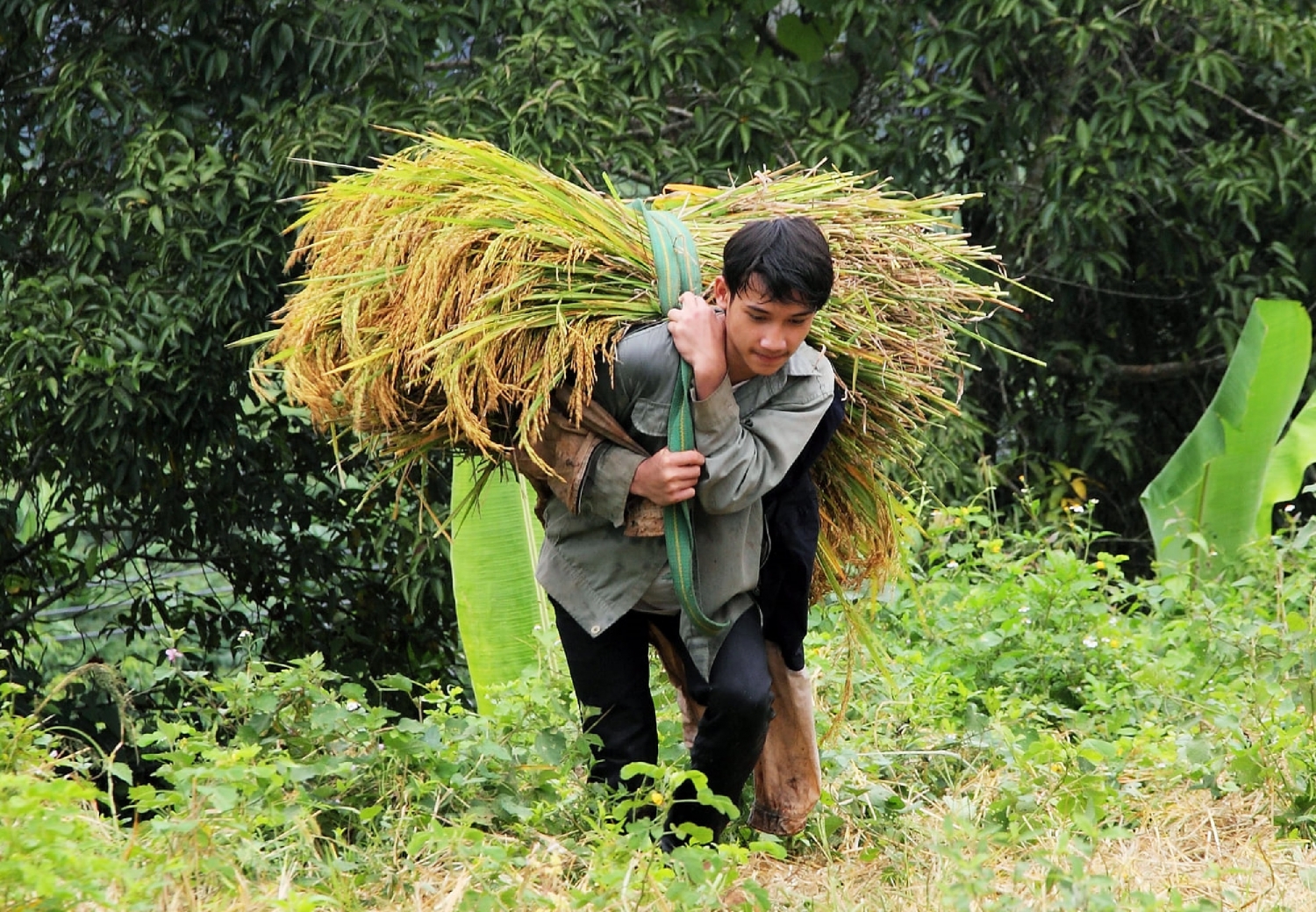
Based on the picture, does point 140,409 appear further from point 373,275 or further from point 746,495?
point 746,495

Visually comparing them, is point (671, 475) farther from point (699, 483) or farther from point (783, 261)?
point (783, 261)

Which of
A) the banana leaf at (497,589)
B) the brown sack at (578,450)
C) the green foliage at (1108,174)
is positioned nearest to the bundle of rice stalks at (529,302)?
the brown sack at (578,450)

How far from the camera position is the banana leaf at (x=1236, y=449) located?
5195mm

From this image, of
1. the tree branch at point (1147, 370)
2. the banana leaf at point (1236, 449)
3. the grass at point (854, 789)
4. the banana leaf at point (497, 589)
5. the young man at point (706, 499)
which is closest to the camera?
the grass at point (854, 789)

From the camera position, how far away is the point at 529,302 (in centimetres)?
274

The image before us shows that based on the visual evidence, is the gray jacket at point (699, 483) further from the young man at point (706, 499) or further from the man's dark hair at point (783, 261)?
the man's dark hair at point (783, 261)

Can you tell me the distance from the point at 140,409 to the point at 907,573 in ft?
8.89

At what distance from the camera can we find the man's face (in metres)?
2.55

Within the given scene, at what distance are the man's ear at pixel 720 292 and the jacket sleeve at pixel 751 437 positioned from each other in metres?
0.16

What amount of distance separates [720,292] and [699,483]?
0.35 meters

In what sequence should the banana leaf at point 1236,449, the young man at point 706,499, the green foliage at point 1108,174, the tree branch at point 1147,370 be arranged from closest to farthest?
1. the young man at point 706,499
2. the banana leaf at point 1236,449
3. the green foliage at point 1108,174
4. the tree branch at point 1147,370

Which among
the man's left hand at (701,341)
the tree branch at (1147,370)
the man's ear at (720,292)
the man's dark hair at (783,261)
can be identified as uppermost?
the man's dark hair at (783,261)

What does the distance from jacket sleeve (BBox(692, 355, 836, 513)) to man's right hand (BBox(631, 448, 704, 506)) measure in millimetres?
23

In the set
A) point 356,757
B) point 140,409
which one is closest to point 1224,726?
point 356,757
